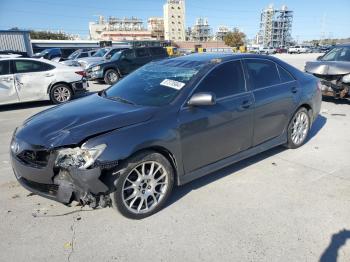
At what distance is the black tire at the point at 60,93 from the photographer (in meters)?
9.68

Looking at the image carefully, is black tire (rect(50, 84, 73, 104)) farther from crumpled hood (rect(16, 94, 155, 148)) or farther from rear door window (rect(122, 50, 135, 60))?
crumpled hood (rect(16, 94, 155, 148))

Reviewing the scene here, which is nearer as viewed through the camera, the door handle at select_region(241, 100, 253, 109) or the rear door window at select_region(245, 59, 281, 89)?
the door handle at select_region(241, 100, 253, 109)

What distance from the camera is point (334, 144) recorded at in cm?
551

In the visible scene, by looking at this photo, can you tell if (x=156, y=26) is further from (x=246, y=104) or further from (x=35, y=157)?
(x=35, y=157)

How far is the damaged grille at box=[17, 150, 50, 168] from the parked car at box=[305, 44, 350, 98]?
25.9 ft

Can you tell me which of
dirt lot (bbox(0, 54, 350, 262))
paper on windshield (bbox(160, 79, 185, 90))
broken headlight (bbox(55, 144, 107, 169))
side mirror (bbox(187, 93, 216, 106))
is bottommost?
dirt lot (bbox(0, 54, 350, 262))

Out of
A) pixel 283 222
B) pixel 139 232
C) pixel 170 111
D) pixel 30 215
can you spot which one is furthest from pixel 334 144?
pixel 30 215

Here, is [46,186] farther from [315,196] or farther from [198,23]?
[198,23]

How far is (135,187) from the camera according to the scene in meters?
3.17

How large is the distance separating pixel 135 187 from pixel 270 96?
2.41 metres

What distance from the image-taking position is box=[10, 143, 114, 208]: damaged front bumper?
284 centimetres

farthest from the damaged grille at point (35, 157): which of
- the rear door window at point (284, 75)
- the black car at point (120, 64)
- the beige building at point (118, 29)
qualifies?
the beige building at point (118, 29)

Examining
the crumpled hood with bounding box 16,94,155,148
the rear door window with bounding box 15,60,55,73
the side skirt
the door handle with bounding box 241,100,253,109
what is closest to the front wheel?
the side skirt

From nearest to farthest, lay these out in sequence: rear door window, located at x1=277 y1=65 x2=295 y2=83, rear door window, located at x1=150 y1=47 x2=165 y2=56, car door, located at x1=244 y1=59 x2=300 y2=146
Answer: car door, located at x1=244 y1=59 x2=300 y2=146 < rear door window, located at x1=277 y1=65 x2=295 y2=83 < rear door window, located at x1=150 y1=47 x2=165 y2=56
